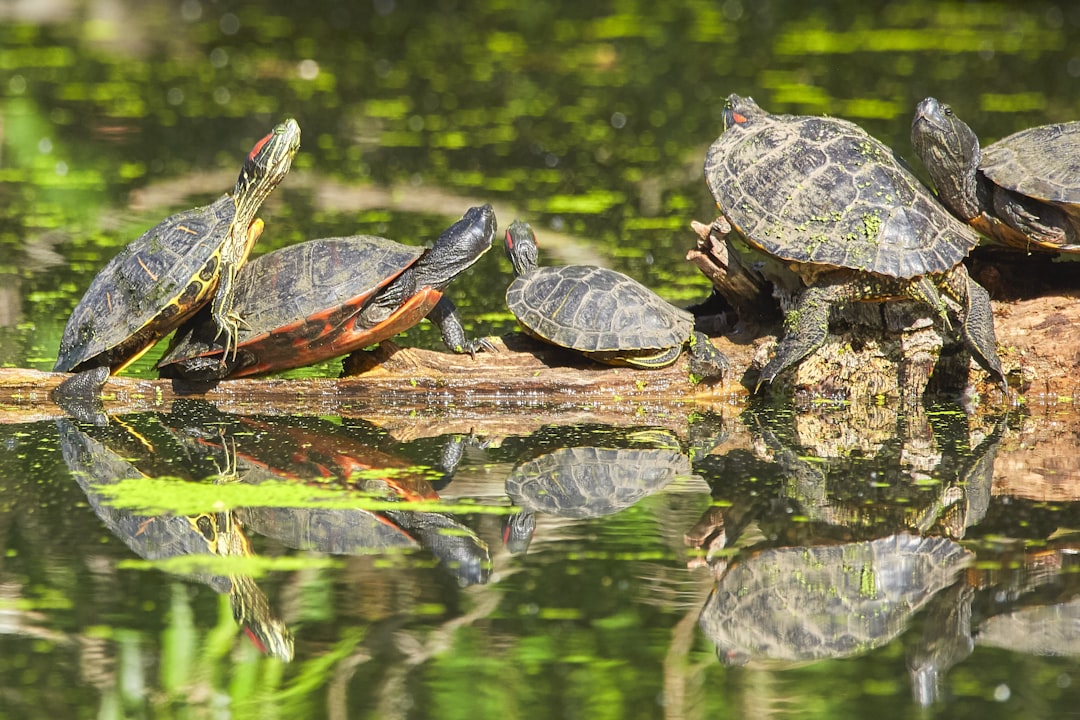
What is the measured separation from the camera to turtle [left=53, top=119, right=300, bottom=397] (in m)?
4.70

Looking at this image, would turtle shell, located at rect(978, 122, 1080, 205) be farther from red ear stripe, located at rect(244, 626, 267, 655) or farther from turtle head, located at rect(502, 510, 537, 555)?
red ear stripe, located at rect(244, 626, 267, 655)

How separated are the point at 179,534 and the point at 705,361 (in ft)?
→ 6.89

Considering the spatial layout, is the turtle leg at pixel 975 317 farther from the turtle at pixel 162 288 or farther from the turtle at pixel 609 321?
the turtle at pixel 162 288

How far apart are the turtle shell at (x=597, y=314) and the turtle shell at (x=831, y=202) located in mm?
441

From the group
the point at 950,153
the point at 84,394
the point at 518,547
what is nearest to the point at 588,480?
the point at 518,547

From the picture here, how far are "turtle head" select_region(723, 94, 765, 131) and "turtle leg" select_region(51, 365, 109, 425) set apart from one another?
262cm

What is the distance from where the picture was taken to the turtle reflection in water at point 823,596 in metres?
3.16

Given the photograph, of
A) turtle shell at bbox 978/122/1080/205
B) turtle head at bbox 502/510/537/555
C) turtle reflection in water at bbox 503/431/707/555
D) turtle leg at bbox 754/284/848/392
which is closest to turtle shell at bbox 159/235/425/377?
turtle reflection in water at bbox 503/431/707/555


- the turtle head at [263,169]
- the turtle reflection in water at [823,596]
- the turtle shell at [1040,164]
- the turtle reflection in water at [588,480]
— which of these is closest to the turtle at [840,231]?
the turtle shell at [1040,164]

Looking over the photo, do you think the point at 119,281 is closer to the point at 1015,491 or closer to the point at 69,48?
the point at 1015,491

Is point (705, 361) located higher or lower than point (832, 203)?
lower

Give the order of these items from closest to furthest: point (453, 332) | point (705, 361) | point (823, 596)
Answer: point (823, 596), point (705, 361), point (453, 332)

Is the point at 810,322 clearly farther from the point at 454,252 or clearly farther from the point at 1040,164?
the point at 454,252

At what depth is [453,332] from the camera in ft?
16.6
